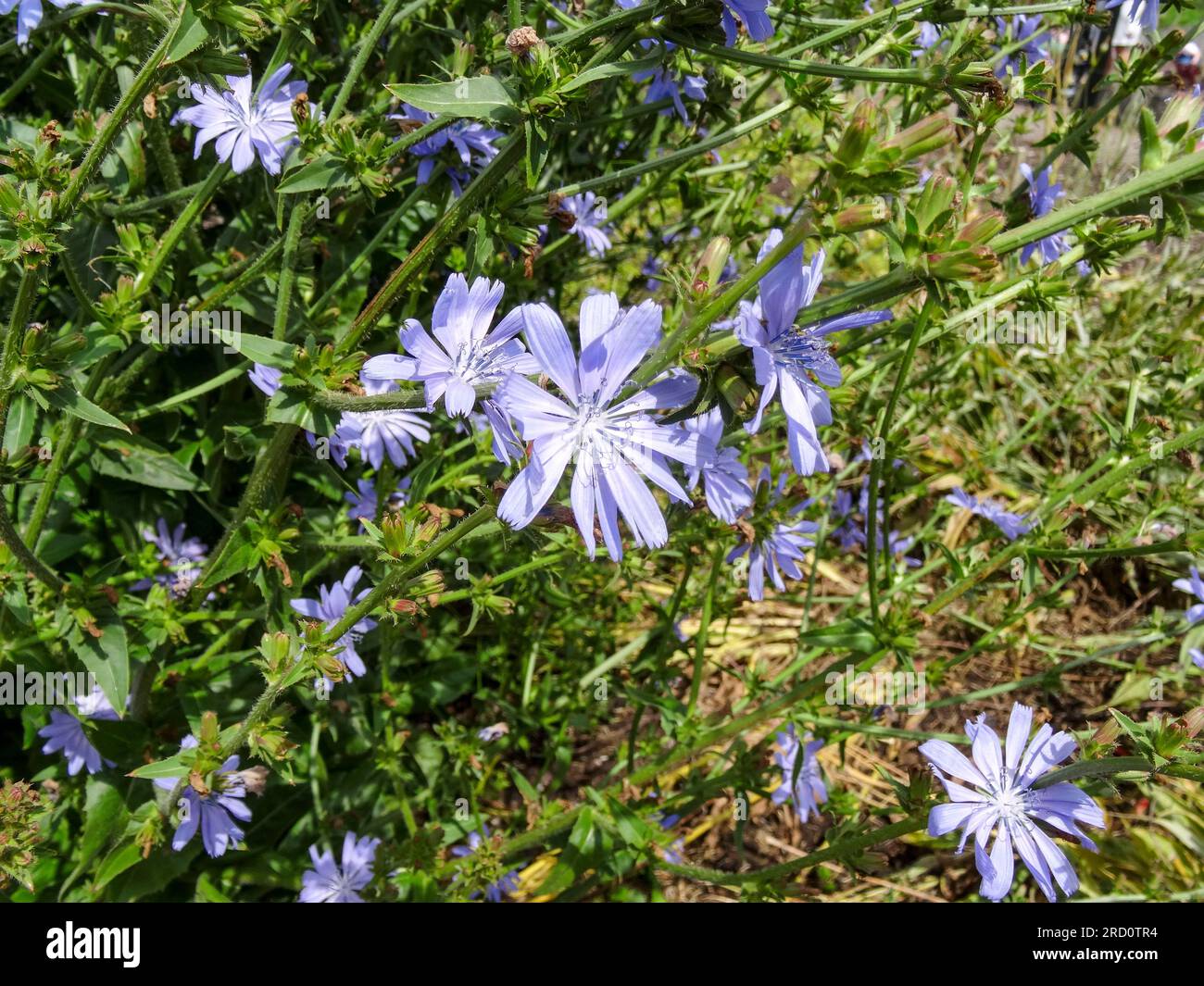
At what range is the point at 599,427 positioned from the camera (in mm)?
1837

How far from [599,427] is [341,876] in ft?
7.07

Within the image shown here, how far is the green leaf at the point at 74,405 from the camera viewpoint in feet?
7.25

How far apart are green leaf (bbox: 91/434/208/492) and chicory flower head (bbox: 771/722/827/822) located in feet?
7.13

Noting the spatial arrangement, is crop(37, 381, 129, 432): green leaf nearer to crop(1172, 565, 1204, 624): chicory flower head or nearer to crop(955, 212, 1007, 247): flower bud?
crop(955, 212, 1007, 247): flower bud

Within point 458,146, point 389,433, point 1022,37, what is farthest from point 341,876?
point 1022,37

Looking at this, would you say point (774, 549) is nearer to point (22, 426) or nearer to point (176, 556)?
point (176, 556)

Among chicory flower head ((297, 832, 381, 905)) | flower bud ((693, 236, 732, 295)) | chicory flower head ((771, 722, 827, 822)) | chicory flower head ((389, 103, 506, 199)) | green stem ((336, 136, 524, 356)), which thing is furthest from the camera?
chicory flower head ((771, 722, 827, 822))

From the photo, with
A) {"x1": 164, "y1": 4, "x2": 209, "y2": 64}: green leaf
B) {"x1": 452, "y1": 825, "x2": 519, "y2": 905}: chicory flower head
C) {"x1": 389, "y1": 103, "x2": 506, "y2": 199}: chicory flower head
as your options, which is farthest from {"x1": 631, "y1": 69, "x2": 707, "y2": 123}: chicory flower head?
{"x1": 452, "y1": 825, "x2": 519, "y2": 905}: chicory flower head

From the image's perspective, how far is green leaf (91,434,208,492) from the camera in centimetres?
288

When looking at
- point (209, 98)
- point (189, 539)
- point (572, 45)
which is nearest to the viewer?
point (572, 45)

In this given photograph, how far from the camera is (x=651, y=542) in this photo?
5.83ft
